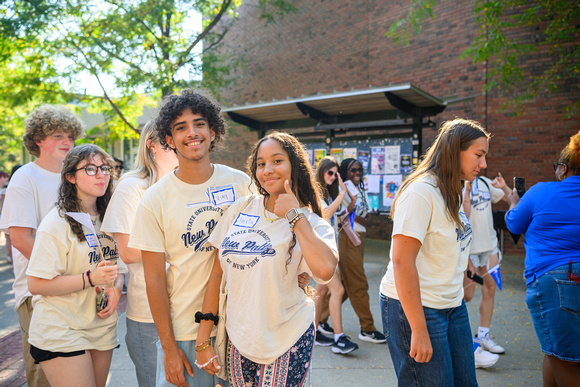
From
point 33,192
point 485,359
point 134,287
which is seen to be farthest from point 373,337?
point 33,192

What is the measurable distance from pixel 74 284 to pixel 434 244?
6.76 feet

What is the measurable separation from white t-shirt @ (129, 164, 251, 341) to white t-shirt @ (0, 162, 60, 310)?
1227 mm

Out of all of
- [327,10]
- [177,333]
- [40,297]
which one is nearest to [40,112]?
[40,297]

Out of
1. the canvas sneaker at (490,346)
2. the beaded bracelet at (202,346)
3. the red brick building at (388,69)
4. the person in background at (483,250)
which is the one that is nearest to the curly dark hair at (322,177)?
the person in background at (483,250)

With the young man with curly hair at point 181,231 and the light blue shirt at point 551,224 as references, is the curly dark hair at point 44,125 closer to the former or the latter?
the young man with curly hair at point 181,231

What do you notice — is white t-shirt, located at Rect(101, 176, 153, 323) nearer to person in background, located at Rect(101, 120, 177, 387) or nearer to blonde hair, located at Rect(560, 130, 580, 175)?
person in background, located at Rect(101, 120, 177, 387)

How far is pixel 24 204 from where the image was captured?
292cm

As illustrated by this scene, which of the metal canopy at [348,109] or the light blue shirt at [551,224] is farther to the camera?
the metal canopy at [348,109]

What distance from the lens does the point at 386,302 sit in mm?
2510

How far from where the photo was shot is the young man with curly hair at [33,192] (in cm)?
283

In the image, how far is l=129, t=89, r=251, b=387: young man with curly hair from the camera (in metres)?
2.16

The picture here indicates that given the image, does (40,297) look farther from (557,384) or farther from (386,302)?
(557,384)

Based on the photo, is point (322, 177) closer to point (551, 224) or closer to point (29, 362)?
point (551, 224)

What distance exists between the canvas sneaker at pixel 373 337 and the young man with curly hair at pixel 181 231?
318 centimetres
